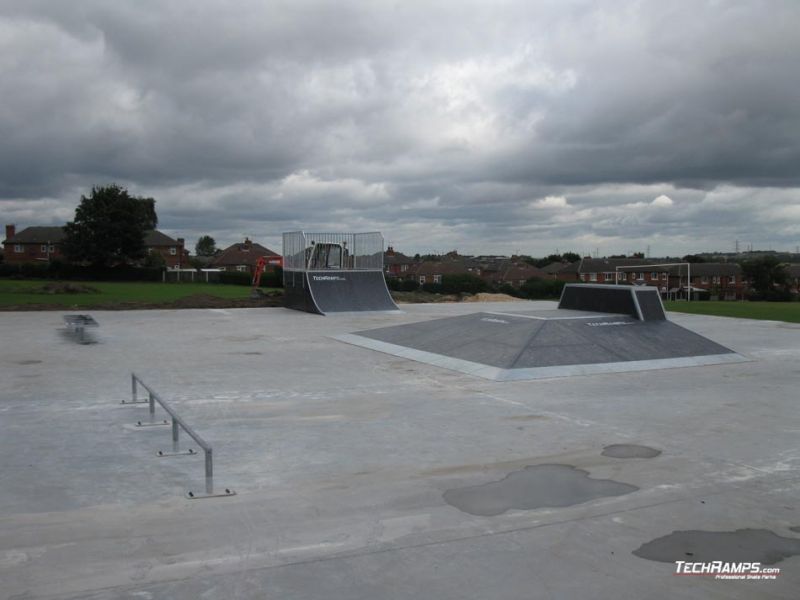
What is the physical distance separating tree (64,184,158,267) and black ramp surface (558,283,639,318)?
5486 cm

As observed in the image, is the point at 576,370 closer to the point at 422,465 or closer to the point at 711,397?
the point at 711,397

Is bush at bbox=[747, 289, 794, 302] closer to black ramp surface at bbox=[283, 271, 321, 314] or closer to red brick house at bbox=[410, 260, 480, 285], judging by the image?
red brick house at bbox=[410, 260, 480, 285]

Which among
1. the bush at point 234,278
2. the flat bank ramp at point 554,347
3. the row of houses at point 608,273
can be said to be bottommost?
the flat bank ramp at point 554,347

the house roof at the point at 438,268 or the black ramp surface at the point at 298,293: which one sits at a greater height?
the house roof at the point at 438,268

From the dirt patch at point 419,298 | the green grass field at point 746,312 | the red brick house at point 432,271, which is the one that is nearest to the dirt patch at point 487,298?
the dirt patch at point 419,298

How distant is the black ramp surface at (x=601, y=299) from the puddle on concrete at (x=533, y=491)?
10326mm

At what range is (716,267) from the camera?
310 feet

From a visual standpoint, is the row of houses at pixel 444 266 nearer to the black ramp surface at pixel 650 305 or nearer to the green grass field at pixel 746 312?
the green grass field at pixel 746 312

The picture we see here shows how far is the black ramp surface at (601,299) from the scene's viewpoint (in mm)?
16328

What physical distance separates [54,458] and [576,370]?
349 inches

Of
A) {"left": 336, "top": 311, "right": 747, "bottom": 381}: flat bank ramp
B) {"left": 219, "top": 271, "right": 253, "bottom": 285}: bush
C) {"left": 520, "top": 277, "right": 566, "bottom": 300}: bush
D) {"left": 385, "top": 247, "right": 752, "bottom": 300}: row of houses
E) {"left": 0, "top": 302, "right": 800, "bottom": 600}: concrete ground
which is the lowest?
{"left": 0, "top": 302, "right": 800, "bottom": 600}: concrete ground

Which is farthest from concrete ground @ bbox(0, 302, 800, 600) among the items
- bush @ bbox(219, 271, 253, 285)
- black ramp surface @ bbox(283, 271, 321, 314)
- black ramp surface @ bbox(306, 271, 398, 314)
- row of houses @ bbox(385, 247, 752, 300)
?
row of houses @ bbox(385, 247, 752, 300)

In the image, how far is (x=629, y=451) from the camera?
748 centimetres

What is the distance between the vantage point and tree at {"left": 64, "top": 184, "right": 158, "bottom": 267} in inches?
2509
